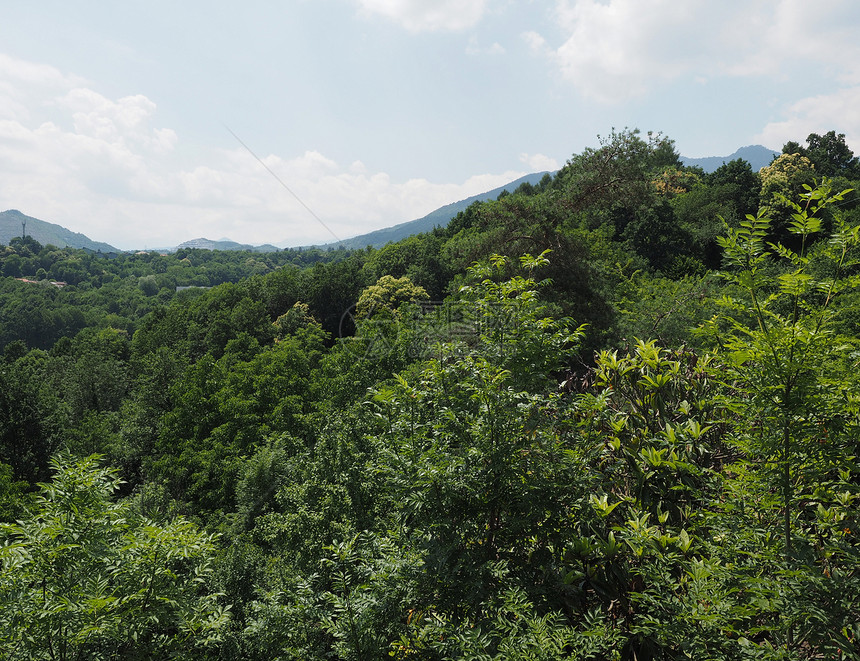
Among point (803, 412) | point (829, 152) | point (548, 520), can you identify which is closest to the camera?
point (803, 412)

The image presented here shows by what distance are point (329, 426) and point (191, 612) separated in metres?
7.78

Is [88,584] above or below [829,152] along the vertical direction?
below

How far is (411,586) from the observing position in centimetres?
387

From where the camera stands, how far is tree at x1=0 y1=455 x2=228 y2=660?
150 inches

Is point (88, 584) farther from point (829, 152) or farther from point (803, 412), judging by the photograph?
point (829, 152)

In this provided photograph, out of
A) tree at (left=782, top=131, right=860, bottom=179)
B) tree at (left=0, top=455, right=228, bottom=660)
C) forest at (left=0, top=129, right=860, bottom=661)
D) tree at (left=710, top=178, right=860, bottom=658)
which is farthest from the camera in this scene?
tree at (left=782, top=131, right=860, bottom=179)

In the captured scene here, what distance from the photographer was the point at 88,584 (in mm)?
4062

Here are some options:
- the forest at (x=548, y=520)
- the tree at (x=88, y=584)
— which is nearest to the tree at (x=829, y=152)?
the forest at (x=548, y=520)

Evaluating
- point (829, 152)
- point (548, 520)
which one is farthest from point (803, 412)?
point (829, 152)

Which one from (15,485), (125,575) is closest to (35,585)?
(125,575)

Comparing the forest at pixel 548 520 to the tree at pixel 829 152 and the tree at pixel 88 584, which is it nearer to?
the tree at pixel 88 584

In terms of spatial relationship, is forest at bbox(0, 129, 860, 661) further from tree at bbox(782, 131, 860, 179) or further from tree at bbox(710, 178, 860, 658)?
tree at bbox(782, 131, 860, 179)

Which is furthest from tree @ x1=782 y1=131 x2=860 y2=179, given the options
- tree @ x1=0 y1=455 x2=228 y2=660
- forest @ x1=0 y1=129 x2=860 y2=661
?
tree @ x1=0 y1=455 x2=228 y2=660

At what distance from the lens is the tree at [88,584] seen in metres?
3.82
